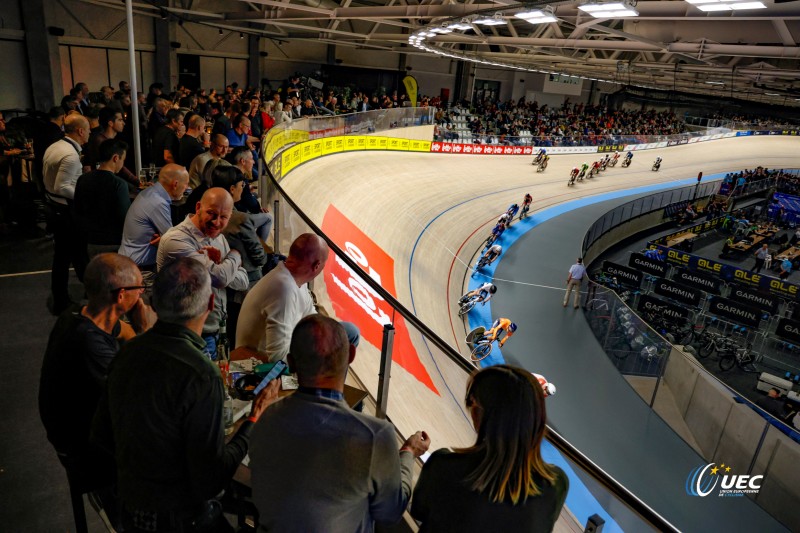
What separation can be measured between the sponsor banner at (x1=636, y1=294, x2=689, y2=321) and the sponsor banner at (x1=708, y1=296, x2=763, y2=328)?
3.59ft

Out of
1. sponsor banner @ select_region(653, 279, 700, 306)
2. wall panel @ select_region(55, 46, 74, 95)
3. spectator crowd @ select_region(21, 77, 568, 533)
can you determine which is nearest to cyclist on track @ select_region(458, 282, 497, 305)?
sponsor banner @ select_region(653, 279, 700, 306)

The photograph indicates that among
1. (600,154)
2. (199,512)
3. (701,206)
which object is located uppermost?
(199,512)

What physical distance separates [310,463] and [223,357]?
146 cm

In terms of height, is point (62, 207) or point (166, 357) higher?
point (166, 357)

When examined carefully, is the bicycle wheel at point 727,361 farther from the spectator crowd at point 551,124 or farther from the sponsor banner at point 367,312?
the spectator crowd at point 551,124

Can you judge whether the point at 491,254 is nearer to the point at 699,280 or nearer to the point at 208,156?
the point at 699,280

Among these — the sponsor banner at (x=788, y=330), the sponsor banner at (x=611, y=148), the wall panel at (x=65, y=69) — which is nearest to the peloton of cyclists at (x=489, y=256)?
the sponsor banner at (x=788, y=330)

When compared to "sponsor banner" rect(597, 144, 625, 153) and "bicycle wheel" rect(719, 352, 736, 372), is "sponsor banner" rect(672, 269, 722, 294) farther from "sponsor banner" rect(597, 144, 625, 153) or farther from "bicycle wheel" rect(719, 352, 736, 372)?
"sponsor banner" rect(597, 144, 625, 153)

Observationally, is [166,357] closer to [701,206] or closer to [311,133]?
[311,133]

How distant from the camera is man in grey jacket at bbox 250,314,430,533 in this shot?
145 centimetres

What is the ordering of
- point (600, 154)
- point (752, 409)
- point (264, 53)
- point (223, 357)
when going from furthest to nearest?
point (600, 154)
point (264, 53)
point (752, 409)
point (223, 357)

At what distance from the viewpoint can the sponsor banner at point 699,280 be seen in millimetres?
16297

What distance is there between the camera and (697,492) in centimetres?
777

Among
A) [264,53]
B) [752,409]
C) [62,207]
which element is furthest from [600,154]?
[62,207]
